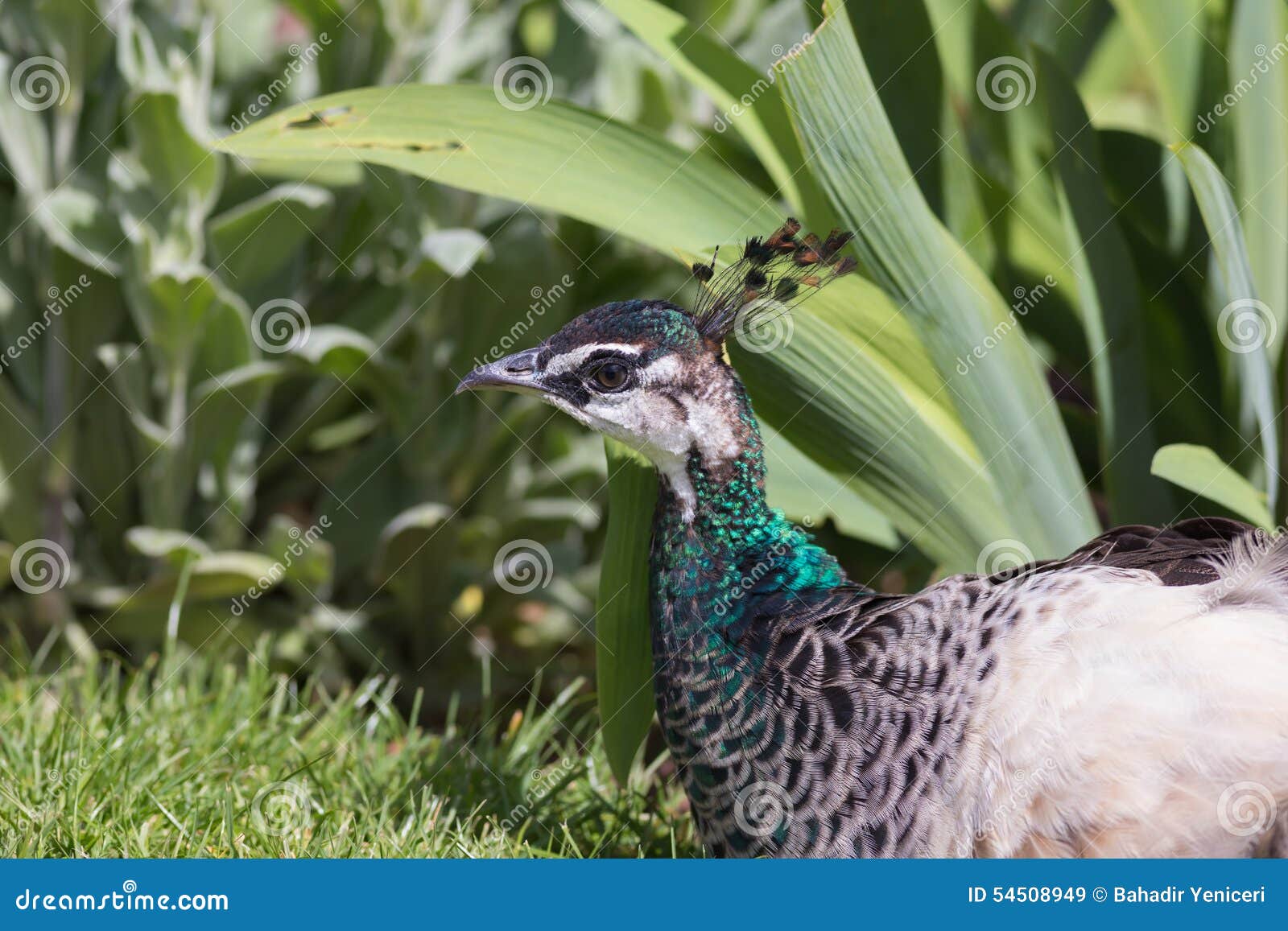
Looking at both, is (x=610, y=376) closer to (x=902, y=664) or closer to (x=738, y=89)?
(x=902, y=664)

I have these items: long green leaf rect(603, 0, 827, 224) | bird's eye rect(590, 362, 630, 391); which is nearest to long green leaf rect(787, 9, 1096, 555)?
long green leaf rect(603, 0, 827, 224)

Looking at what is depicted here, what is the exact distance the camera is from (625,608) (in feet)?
5.11

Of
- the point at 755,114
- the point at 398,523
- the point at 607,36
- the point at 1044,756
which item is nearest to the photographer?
the point at 1044,756

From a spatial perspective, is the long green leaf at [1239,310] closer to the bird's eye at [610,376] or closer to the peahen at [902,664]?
the peahen at [902,664]

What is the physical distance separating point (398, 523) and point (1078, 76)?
1.50 metres

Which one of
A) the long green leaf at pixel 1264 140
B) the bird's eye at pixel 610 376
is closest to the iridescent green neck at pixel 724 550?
the bird's eye at pixel 610 376

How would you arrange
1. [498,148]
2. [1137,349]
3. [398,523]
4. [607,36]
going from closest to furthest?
[498,148], [1137,349], [398,523], [607,36]

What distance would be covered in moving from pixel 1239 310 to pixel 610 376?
0.86 meters

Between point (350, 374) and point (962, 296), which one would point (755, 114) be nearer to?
point (962, 296)

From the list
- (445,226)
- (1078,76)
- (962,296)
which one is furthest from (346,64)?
(1078,76)

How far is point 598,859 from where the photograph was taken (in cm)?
134

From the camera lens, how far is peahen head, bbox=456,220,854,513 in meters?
1.39

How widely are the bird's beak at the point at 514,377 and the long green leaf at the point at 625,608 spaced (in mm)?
144

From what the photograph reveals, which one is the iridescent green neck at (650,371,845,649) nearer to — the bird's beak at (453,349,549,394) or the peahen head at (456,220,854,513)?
the peahen head at (456,220,854,513)
